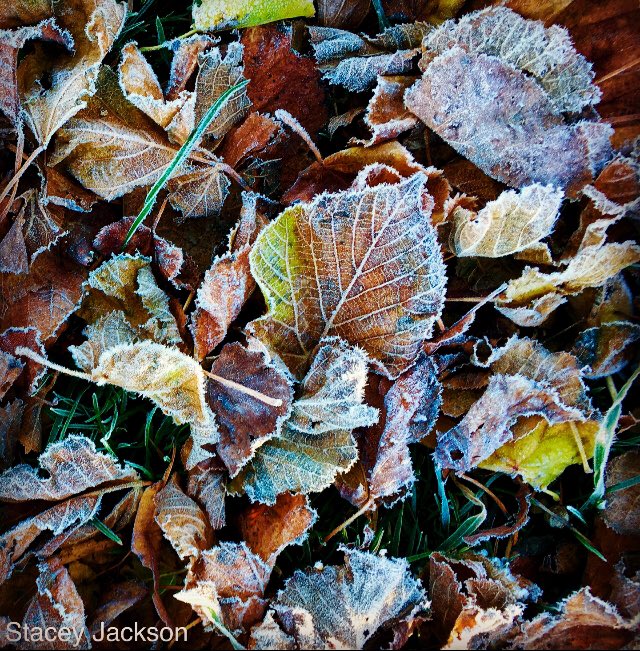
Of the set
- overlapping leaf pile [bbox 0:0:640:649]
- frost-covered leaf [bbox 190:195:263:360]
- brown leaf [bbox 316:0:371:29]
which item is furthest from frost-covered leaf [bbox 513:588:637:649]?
brown leaf [bbox 316:0:371:29]

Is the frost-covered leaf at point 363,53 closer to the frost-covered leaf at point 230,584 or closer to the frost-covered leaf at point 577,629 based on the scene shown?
the frost-covered leaf at point 230,584

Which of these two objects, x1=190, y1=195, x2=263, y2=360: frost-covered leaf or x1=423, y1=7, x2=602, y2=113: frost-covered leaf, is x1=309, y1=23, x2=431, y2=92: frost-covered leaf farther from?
x1=190, y1=195, x2=263, y2=360: frost-covered leaf

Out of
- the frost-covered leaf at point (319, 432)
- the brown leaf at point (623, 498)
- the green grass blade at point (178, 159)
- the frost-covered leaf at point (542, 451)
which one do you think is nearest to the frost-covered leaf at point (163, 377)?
the frost-covered leaf at point (319, 432)

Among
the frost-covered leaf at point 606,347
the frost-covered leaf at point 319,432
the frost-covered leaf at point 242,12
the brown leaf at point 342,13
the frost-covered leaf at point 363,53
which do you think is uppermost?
the frost-covered leaf at point 242,12

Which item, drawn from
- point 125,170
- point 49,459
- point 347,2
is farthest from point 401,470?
point 347,2

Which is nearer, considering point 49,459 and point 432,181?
point 49,459

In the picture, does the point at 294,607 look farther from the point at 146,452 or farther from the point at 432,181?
the point at 432,181
